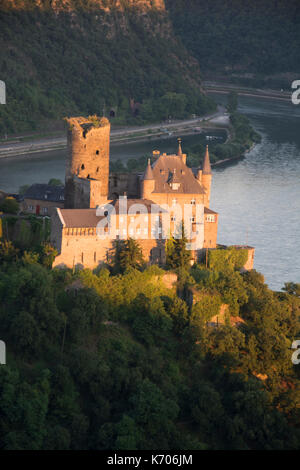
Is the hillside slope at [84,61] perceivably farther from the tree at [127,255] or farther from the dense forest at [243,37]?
the tree at [127,255]

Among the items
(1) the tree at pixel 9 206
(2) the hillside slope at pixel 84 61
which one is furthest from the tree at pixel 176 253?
(2) the hillside slope at pixel 84 61

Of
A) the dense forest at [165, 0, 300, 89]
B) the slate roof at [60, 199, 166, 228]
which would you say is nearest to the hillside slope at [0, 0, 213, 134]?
the dense forest at [165, 0, 300, 89]

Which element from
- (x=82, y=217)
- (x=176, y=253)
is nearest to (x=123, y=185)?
(x=176, y=253)

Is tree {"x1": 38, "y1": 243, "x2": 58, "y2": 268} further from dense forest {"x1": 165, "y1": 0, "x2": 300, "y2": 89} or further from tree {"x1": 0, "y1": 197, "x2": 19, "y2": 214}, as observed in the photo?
dense forest {"x1": 165, "y1": 0, "x2": 300, "y2": 89}

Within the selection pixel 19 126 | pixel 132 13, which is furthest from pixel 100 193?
pixel 132 13

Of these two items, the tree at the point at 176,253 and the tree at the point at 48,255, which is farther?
the tree at the point at 176,253

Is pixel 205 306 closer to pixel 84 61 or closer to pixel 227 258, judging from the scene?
pixel 227 258

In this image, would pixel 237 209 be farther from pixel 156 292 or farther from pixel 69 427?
pixel 69 427
